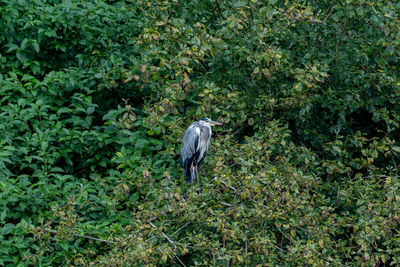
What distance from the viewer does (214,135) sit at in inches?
255

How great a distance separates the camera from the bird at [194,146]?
580 centimetres

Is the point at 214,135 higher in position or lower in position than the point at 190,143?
lower

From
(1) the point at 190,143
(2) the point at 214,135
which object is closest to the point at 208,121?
(1) the point at 190,143

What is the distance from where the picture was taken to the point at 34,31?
24.4 ft

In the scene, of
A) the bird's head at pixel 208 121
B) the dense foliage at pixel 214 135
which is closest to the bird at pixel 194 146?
the bird's head at pixel 208 121

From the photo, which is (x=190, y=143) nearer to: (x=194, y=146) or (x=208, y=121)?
(x=194, y=146)

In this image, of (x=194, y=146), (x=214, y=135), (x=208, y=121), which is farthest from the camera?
(x=214, y=135)

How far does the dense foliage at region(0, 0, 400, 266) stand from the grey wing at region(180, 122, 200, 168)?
138 millimetres

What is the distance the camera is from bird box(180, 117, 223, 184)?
19.0 feet

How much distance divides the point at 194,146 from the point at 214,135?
0.74 metres

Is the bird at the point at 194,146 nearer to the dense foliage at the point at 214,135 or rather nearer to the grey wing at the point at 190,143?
the grey wing at the point at 190,143

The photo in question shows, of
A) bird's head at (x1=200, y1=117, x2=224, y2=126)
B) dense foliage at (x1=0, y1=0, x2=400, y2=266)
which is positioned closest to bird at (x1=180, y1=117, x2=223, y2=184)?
bird's head at (x1=200, y1=117, x2=224, y2=126)

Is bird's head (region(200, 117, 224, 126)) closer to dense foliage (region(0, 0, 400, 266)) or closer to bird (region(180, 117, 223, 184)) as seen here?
bird (region(180, 117, 223, 184))

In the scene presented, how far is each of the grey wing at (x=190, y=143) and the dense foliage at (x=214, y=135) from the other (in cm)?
14
